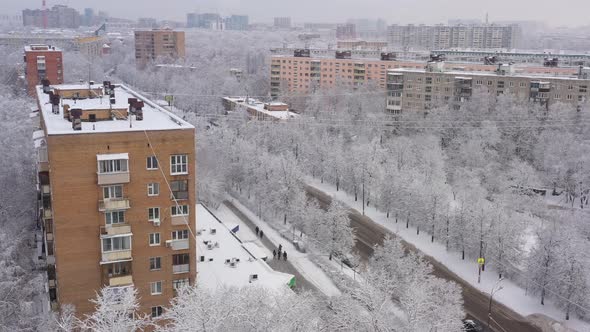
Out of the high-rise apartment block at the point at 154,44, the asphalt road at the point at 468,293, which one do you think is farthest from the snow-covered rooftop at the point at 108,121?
the high-rise apartment block at the point at 154,44

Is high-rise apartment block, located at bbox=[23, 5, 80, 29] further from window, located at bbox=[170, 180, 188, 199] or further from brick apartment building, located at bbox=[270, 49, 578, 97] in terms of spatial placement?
window, located at bbox=[170, 180, 188, 199]

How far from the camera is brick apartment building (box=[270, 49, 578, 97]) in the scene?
58656mm

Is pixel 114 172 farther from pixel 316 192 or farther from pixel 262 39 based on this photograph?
pixel 262 39

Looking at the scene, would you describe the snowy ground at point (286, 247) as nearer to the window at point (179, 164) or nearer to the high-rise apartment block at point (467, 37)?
the window at point (179, 164)

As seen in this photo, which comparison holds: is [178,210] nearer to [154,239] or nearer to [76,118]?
[154,239]

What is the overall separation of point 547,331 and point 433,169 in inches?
584

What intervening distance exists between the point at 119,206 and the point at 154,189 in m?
0.93

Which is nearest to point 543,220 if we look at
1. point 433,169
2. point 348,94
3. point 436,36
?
point 433,169

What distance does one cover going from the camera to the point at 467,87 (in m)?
43.9

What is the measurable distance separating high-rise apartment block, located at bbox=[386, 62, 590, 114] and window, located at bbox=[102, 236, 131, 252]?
33934 millimetres

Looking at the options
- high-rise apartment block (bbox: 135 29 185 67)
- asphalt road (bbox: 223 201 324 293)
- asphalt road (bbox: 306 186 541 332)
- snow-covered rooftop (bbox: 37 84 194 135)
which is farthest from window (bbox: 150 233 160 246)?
high-rise apartment block (bbox: 135 29 185 67)

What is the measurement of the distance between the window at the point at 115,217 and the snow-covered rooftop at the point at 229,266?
4.25m

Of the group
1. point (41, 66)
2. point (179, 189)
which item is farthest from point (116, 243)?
point (41, 66)

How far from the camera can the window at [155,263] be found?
1488 cm
